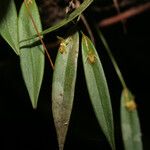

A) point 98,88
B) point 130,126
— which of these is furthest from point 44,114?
point 98,88

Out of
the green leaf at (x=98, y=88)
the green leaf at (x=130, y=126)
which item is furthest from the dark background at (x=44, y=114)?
the green leaf at (x=98, y=88)

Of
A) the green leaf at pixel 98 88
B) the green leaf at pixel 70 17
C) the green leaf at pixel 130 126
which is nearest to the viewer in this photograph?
the green leaf at pixel 70 17

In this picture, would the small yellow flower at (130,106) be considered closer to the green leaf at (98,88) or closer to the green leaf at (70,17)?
the green leaf at (98,88)

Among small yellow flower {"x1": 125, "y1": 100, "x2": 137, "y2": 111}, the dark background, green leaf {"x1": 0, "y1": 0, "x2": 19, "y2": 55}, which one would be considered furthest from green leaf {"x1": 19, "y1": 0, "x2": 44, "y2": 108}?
the dark background

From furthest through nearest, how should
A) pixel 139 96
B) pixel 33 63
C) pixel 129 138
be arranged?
pixel 139 96
pixel 129 138
pixel 33 63

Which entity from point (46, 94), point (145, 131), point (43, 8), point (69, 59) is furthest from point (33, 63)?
point (145, 131)

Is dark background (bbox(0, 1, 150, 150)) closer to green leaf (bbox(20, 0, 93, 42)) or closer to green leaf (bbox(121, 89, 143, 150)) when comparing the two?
green leaf (bbox(121, 89, 143, 150))

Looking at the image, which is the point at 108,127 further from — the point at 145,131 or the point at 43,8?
the point at 145,131
